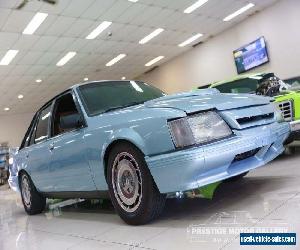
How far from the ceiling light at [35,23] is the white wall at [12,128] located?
15.2m

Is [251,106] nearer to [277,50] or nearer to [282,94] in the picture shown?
[282,94]

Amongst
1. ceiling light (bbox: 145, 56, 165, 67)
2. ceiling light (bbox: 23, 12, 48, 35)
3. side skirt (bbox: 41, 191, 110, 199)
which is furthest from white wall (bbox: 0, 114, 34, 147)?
side skirt (bbox: 41, 191, 110, 199)

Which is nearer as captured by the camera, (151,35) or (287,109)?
(287,109)

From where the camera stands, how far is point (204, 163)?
2.19 m

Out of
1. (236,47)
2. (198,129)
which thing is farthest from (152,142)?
(236,47)

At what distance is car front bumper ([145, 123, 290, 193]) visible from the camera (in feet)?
7.20

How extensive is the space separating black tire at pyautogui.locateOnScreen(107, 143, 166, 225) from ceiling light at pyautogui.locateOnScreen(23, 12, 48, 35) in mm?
8260

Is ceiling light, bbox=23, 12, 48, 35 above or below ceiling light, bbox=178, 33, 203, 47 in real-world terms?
below

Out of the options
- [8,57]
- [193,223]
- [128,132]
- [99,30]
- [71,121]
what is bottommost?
[193,223]

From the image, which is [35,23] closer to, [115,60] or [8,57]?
[8,57]

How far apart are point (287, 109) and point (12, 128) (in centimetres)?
2352

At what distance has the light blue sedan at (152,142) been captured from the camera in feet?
7.45

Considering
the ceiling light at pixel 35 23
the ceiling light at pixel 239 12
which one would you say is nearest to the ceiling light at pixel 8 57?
the ceiling light at pixel 35 23

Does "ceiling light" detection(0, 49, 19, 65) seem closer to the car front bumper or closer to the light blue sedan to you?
the light blue sedan
